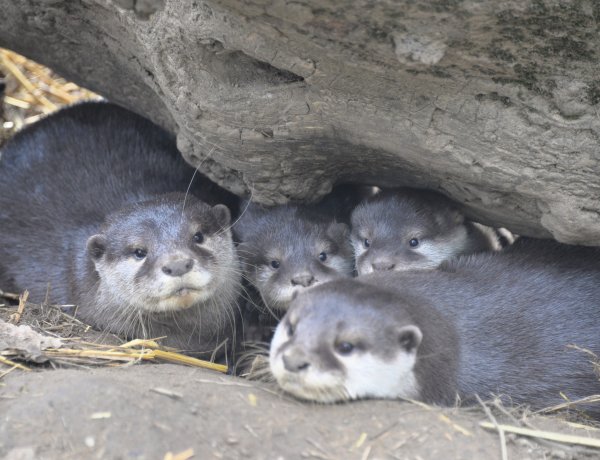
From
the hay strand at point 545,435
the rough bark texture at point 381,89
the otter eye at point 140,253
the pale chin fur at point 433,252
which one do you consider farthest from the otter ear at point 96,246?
the hay strand at point 545,435

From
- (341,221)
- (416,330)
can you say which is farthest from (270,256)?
(416,330)

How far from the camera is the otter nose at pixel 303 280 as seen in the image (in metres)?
4.20

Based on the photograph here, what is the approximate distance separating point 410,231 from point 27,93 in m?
3.54

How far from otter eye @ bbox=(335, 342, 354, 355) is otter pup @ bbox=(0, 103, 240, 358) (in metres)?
0.95

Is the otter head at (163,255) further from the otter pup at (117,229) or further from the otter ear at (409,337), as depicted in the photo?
the otter ear at (409,337)

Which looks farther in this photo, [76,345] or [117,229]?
[117,229]

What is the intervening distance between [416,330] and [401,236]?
1200mm

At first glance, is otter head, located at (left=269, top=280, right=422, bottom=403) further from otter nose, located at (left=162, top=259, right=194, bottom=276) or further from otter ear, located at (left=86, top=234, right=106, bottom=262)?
otter ear, located at (left=86, top=234, right=106, bottom=262)

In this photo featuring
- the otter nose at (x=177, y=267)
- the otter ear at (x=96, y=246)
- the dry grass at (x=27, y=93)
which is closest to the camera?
the otter nose at (x=177, y=267)

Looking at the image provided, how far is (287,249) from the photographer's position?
14.5 feet

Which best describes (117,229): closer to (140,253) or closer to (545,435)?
(140,253)

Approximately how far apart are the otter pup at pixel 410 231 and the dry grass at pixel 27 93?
2919 mm

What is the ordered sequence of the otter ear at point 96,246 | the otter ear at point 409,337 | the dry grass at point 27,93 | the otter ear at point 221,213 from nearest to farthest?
the otter ear at point 409,337 → the otter ear at point 96,246 → the otter ear at point 221,213 → the dry grass at point 27,93

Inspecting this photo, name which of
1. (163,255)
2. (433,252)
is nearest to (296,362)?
(163,255)
